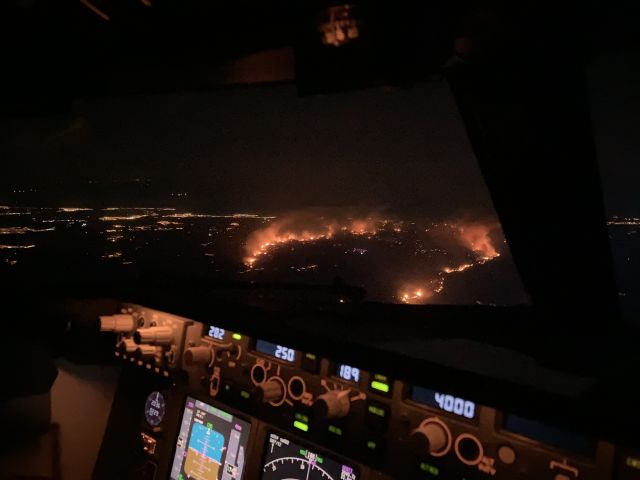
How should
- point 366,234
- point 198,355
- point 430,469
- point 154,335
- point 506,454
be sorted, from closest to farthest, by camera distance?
point 506,454, point 430,469, point 198,355, point 154,335, point 366,234

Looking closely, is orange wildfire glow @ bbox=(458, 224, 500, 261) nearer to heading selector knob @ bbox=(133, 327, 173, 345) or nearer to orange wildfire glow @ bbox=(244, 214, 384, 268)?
orange wildfire glow @ bbox=(244, 214, 384, 268)

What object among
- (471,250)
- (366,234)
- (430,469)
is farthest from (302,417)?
(366,234)

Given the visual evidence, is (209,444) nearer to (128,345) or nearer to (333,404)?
(128,345)

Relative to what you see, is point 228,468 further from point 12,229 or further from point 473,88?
point 12,229

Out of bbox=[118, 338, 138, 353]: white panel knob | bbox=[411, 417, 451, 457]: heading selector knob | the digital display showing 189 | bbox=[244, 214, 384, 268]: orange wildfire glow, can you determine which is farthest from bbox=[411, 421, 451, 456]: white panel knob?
bbox=[244, 214, 384, 268]: orange wildfire glow

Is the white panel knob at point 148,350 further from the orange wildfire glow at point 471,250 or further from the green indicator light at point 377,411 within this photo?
the orange wildfire glow at point 471,250

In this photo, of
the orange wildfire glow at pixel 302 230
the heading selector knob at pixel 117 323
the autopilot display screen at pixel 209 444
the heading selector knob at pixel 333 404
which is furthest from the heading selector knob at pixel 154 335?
the orange wildfire glow at pixel 302 230
